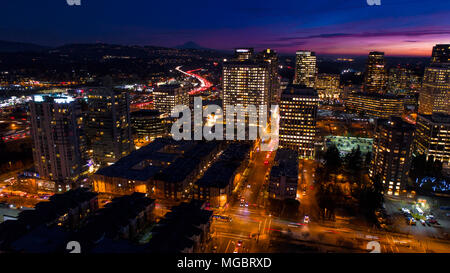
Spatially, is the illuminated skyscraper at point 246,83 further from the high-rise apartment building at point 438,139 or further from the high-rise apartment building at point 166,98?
the high-rise apartment building at point 438,139

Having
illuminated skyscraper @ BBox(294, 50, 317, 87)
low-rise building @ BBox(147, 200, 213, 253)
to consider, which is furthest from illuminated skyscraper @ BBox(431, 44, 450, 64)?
low-rise building @ BBox(147, 200, 213, 253)

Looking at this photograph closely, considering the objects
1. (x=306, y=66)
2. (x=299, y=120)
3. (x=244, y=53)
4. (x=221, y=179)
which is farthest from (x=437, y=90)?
(x=221, y=179)

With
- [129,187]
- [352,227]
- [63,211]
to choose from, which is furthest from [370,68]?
[63,211]

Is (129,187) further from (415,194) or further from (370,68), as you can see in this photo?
(370,68)

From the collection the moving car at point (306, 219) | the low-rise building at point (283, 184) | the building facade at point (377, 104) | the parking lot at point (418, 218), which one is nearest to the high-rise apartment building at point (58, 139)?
the low-rise building at point (283, 184)

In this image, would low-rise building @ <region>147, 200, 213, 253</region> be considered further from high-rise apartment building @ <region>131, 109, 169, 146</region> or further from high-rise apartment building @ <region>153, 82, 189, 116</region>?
high-rise apartment building @ <region>153, 82, 189, 116</region>

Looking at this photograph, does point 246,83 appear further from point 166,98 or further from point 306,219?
point 306,219
